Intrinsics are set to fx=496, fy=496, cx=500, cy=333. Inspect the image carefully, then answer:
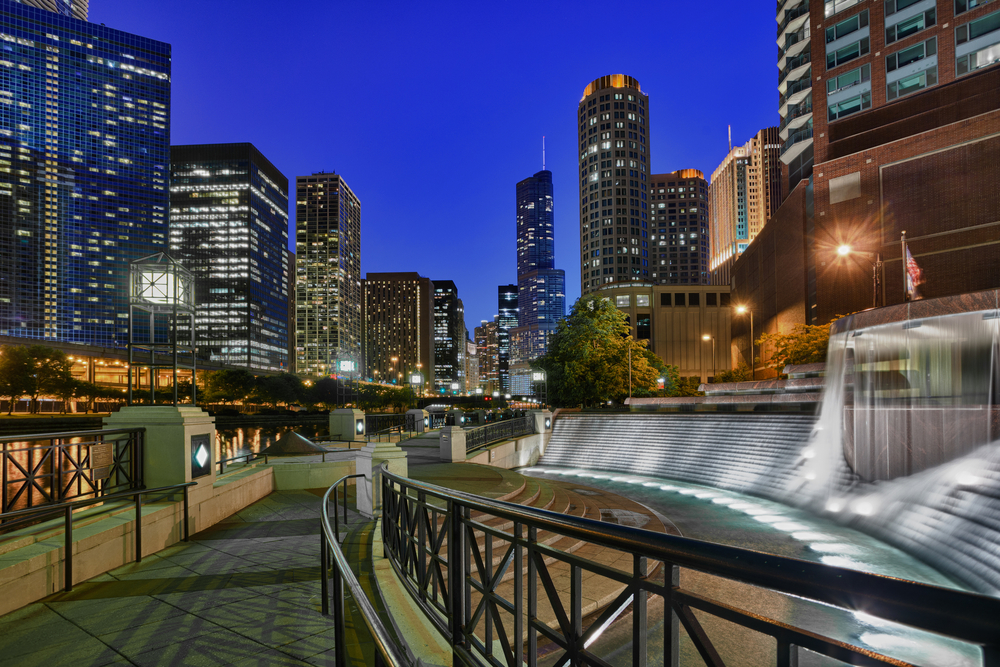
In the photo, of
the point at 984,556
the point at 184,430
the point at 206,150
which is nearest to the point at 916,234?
the point at 984,556

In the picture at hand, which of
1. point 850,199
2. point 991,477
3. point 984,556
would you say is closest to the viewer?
point 984,556

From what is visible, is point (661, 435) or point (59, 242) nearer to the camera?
point (661, 435)

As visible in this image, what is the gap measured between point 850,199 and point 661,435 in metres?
29.9

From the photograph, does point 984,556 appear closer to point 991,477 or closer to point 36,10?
point 991,477

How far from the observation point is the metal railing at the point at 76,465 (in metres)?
6.17

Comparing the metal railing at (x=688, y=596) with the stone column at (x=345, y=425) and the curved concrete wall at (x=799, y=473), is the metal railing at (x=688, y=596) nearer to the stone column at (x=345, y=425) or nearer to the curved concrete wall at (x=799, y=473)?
the curved concrete wall at (x=799, y=473)

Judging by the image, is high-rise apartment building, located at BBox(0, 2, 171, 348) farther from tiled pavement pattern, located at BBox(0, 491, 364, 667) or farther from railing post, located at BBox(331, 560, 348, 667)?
railing post, located at BBox(331, 560, 348, 667)

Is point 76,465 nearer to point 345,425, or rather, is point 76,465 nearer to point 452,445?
point 452,445

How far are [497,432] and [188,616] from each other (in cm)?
2386

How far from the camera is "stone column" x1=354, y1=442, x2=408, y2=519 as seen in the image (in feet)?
31.3

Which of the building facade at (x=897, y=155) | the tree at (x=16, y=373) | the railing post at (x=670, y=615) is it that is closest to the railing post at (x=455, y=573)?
the railing post at (x=670, y=615)

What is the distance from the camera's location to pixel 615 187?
12850 cm

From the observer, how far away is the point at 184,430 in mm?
8242

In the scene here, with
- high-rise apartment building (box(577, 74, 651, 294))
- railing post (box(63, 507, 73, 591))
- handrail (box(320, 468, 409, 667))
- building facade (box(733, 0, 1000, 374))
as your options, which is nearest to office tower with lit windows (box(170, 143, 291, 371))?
high-rise apartment building (box(577, 74, 651, 294))
